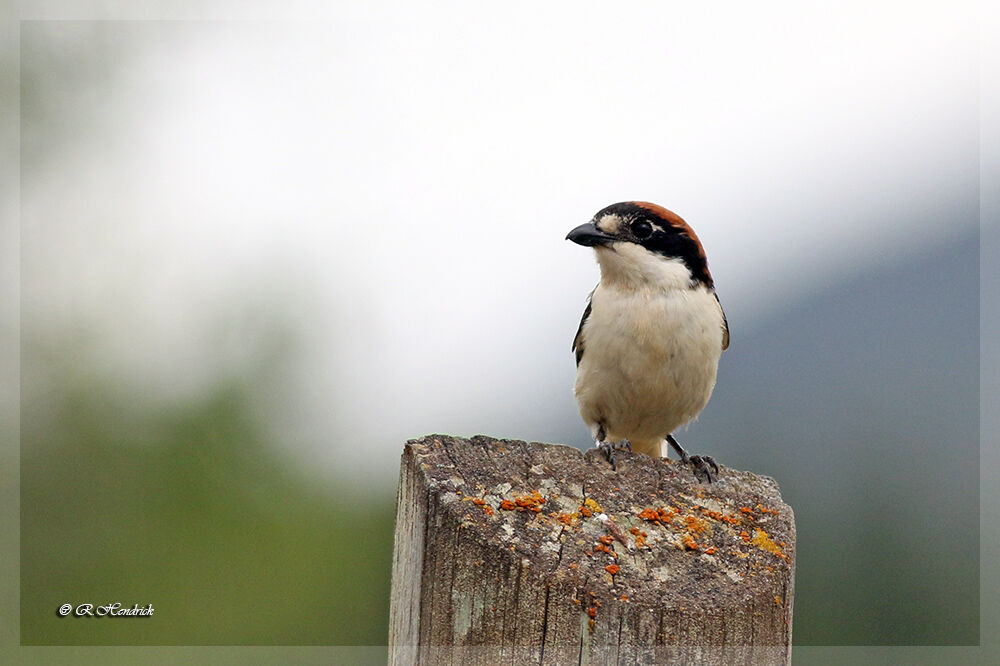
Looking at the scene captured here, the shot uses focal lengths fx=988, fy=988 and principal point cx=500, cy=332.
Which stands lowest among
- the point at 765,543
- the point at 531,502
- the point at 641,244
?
the point at 765,543

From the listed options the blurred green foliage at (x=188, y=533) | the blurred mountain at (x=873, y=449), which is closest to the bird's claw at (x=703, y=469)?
the blurred mountain at (x=873, y=449)

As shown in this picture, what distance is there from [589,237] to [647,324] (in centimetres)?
51

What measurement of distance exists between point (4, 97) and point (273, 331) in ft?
10.8

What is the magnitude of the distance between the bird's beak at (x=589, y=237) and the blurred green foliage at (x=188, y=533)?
2.50m

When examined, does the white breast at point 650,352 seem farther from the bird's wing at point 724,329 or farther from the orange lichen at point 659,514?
the orange lichen at point 659,514

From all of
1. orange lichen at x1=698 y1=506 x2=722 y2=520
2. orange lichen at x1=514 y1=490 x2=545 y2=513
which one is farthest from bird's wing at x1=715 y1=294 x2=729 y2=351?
orange lichen at x1=514 y1=490 x2=545 y2=513

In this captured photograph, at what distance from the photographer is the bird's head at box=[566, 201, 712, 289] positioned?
189 inches

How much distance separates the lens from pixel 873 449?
10.8 metres

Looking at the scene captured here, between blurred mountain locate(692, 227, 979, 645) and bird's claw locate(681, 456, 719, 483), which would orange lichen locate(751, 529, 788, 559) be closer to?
bird's claw locate(681, 456, 719, 483)

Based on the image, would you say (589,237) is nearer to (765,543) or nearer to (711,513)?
(711,513)

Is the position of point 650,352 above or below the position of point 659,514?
above

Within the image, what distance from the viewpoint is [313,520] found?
21.8 ft

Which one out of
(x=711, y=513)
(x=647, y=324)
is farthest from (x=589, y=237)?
(x=711, y=513)

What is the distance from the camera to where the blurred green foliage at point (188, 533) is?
5816 millimetres
